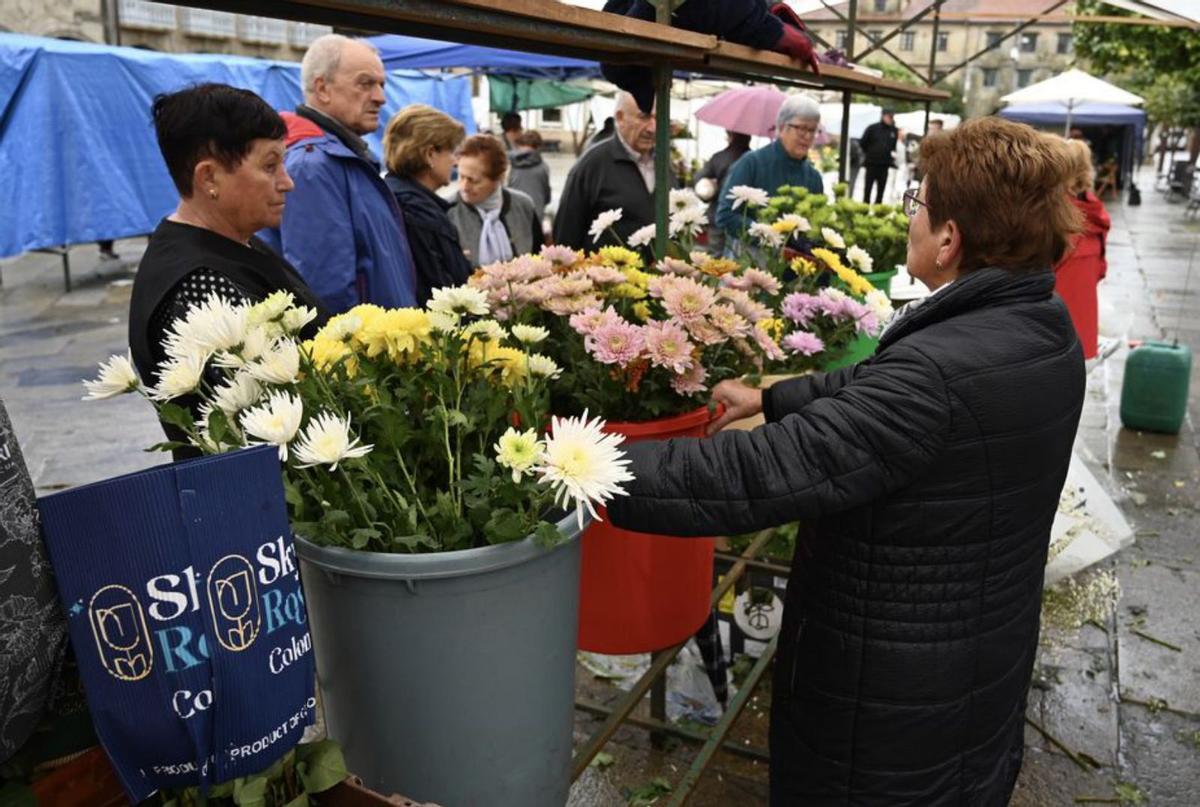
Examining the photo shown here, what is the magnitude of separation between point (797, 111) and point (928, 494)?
11.6 ft

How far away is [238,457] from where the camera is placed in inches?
36.8

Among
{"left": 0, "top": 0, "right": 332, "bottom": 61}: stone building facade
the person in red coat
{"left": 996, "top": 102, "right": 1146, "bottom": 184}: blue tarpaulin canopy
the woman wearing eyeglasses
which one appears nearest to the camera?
the woman wearing eyeglasses

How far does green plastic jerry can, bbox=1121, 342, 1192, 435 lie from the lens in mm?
5664

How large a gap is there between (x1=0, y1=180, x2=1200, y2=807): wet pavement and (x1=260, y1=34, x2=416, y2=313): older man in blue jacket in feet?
4.85

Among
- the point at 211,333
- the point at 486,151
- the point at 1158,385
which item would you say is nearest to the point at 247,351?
the point at 211,333

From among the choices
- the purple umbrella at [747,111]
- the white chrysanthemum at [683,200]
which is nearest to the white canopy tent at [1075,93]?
the purple umbrella at [747,111]

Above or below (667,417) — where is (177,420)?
above

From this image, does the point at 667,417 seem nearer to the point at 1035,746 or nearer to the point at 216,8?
the point at 216,8

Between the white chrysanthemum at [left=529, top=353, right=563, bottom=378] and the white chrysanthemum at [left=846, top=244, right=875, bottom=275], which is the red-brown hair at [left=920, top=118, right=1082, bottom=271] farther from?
the white chrysanthemum at [left=846, top=244, right=875, bottom=275]

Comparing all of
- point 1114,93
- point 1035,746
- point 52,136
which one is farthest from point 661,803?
point 1114,93

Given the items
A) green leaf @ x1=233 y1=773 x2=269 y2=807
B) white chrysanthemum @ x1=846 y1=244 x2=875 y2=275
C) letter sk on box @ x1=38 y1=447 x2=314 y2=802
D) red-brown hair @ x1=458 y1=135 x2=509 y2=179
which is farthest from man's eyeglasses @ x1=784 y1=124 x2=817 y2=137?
green leaf @ x1=233 y1=773 x2=269 y2=807

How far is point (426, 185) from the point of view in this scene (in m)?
3.66

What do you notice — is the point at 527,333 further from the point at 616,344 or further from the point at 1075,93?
the point at 1075,93

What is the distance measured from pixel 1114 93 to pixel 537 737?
66.8 ft
